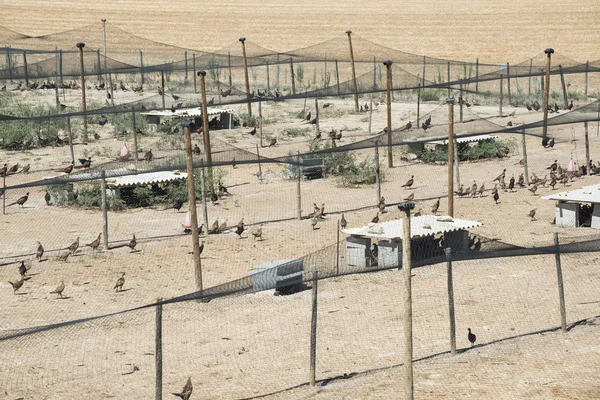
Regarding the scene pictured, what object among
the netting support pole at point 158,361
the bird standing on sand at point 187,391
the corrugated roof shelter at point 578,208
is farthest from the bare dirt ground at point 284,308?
the netting support pole at point 158,361

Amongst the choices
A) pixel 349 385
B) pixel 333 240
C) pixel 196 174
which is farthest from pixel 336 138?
pixel 349 385

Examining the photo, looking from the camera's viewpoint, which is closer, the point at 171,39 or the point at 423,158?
the point at 423,158

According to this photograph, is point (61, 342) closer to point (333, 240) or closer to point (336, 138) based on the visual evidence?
point (333, 240)

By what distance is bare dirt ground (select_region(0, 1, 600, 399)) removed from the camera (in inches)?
523

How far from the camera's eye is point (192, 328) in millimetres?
15312

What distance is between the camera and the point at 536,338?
48.1 feet

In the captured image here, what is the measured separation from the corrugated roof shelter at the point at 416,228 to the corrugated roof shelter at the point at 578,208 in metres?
2.63

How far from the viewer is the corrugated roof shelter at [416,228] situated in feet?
58.8

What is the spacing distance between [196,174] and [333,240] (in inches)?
204

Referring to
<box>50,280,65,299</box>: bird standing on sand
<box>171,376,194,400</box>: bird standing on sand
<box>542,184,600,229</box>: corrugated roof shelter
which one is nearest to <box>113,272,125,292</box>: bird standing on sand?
<box>50,280,65,299</box>: bird standing on sand

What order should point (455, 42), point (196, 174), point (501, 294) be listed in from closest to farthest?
point (501, 294) → point (196, 174) → point (455, 42)

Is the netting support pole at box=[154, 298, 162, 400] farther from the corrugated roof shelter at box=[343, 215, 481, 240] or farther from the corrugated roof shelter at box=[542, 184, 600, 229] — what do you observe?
the corrugated roof shelter at box=[542, 184, 600, 229]

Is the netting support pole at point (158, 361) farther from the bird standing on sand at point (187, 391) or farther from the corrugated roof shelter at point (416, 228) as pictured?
the corrugated roof shelter at point (416, 228)

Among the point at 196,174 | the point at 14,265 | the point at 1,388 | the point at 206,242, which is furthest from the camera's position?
the point at 196,174
